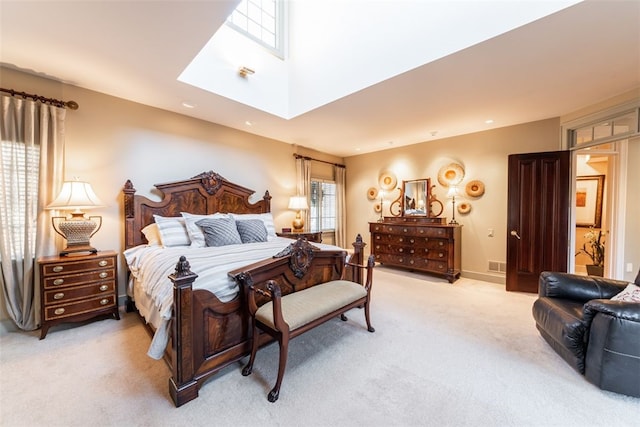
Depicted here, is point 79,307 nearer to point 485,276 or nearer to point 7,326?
point 7,326

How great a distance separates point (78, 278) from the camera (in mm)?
2461

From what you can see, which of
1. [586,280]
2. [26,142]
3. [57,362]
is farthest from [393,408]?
[26,142]

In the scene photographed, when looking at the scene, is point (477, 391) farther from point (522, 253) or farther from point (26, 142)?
point (26, 142)

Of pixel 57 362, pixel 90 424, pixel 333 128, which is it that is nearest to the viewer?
pixel 90 424

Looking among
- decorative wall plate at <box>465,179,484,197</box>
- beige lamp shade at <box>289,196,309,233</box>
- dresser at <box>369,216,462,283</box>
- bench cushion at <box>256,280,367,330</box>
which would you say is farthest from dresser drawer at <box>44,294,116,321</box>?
decorative wall plate at <box>465,179,484,197</box>

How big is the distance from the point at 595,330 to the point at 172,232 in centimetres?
389

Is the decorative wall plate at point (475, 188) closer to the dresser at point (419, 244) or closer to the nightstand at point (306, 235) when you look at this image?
the dresser at point (419, 244)

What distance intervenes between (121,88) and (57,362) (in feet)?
9.25

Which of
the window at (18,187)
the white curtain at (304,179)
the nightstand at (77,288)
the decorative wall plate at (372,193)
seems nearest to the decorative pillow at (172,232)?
the nightstand at (77,288)

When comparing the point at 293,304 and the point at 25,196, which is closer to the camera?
the point at 293,304

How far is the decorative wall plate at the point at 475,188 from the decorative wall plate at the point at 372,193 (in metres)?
1.83

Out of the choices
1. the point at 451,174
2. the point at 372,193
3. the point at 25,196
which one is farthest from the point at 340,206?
the point at 25,196

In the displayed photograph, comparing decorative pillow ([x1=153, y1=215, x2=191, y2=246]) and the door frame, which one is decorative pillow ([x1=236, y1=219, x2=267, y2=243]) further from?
the door frame

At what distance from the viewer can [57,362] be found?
6.47ft
